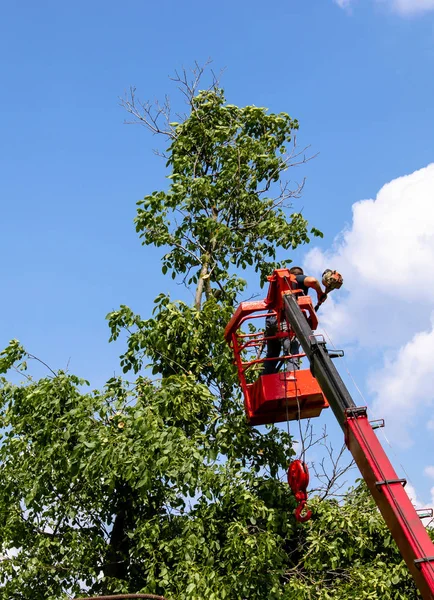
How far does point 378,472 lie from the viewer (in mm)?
6230

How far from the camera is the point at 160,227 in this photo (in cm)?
1302

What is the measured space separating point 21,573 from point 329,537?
427 centimetres

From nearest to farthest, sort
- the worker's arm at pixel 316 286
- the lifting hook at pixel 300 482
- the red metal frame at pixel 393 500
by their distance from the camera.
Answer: the red metal frame at pixel 393 500
the lifting hook at pixel 300 482
the worker's arm at pixel 316 286

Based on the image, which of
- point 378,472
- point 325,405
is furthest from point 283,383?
point 378,472

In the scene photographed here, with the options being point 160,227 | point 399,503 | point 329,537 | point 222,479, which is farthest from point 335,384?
point 160,227

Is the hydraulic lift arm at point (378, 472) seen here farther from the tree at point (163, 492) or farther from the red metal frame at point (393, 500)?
the tree at point (163, 492)

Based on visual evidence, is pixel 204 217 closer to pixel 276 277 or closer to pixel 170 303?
pixel 170 303

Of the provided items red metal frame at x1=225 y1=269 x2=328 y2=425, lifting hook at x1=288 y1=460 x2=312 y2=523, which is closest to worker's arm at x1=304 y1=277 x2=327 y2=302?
red metal frame at x1=225 y1=269 x2=328 y2=425

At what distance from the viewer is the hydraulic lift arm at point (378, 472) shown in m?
5.76

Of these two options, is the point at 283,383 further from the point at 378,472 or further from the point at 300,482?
the point at 378,472

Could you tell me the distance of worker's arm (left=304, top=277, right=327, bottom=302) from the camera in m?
8.49

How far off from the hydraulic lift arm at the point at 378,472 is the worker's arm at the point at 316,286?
1018mm

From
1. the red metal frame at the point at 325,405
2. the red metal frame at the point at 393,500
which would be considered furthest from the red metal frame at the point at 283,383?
the red metal frame at the point at 393,500

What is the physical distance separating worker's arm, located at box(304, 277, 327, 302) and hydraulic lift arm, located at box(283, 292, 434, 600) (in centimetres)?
102
